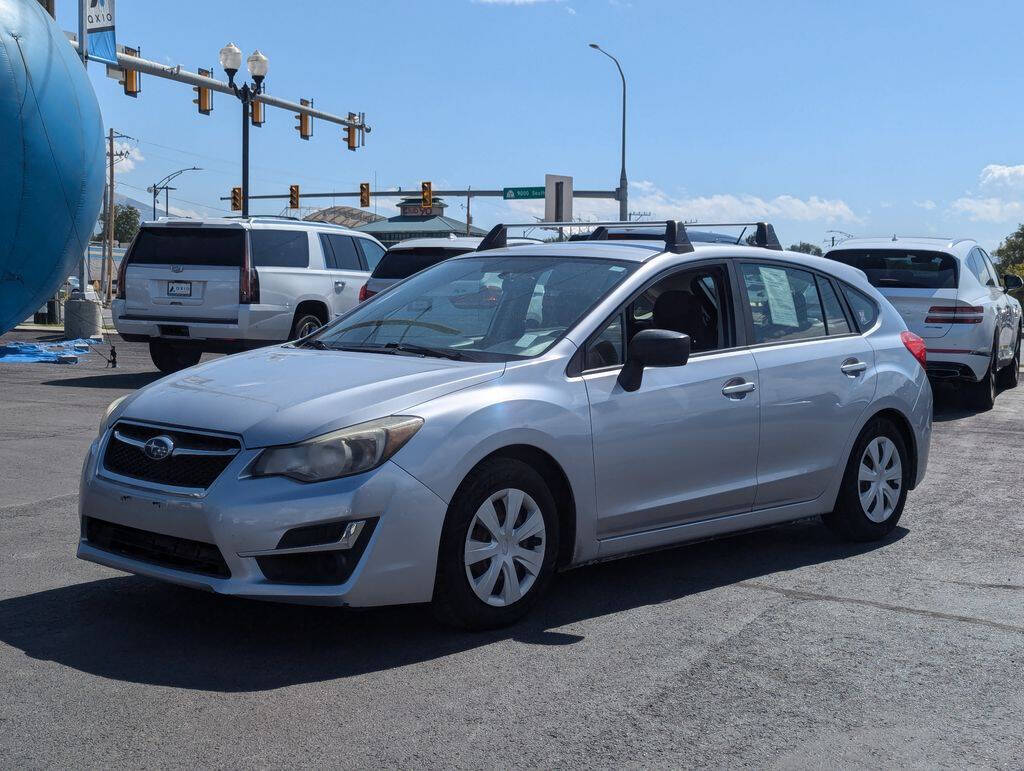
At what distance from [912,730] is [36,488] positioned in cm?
585

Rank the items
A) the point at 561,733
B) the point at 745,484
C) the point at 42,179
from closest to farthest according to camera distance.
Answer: the point at 561,733 < the point at 745,484 < the point at 42,179

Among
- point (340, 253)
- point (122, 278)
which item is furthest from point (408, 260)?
point (122, 278)

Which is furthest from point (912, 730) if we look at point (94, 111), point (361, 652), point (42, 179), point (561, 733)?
point (94, 111)

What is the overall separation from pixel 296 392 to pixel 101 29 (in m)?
23.5

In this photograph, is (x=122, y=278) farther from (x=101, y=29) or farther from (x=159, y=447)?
(x=101, y=29)

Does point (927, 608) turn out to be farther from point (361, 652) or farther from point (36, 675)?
point (36, 675)

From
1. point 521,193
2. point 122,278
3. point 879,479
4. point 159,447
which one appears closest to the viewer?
point 159,447

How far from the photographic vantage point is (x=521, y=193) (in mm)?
53406

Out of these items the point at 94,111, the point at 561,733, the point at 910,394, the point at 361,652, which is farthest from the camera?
the point at 94,111

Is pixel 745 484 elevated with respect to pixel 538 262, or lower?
lower

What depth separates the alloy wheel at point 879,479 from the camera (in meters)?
6.88

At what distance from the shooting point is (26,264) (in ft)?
56.5

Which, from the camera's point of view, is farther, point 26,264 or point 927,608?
point 26,264

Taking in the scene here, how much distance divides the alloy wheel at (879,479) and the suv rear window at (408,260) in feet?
30.7
